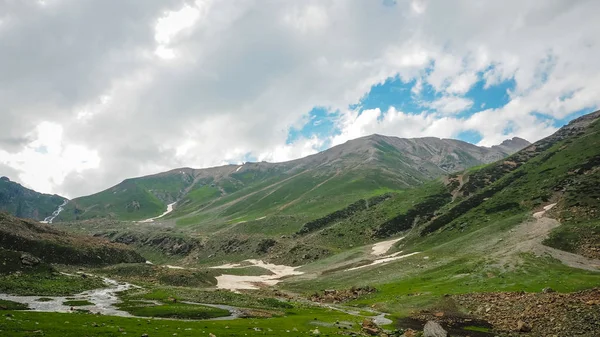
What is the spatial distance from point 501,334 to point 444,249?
251ft

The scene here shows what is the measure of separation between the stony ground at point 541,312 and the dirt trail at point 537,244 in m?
25.1

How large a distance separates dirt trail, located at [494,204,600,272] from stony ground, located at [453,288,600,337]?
2512 cm

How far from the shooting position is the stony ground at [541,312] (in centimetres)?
4534

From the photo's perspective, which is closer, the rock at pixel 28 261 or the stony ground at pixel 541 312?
the stony ground at pixel 541 312

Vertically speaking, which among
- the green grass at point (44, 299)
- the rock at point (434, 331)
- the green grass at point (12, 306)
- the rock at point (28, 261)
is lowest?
the rock at point (434, 331)

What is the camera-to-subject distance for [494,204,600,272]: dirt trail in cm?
8145

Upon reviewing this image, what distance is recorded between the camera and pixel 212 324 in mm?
47656

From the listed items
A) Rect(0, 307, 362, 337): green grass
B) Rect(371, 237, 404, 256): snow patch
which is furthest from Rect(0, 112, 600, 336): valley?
Rect(371, 237, 404, 256): snow patch

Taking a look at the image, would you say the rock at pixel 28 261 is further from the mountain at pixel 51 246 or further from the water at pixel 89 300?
the water at pixel 89 300

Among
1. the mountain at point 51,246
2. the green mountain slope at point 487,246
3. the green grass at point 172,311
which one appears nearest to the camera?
the green grass at point 172,311

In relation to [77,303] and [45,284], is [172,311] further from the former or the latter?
[45,284]

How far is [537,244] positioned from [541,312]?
50.0m

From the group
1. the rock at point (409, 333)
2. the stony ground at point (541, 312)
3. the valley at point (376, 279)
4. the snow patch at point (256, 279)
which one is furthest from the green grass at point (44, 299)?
the stony ground at point (541, 312)

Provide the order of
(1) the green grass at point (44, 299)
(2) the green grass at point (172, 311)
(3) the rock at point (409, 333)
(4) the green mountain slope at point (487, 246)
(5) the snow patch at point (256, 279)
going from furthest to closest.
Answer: (5) the snow patch at point (256, 279)
(4) the green mountain slope at point (487, 246)
(1) the green grass at point (44, 299)
(2) the green grass at point (172, 311)
(3) the rock at point (409, 333)
